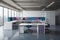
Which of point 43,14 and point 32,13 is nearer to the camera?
point 43,14

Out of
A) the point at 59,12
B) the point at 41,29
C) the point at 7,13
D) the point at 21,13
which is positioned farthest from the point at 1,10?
the point at 41,29

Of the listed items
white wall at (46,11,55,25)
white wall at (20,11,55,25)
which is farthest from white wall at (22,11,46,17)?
white wall at (46,11,55,25)

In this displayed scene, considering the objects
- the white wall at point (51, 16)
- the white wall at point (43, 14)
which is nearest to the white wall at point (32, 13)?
the white wall at point (43, 14)

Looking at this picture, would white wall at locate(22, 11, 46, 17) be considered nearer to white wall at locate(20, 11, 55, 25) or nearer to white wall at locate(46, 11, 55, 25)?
white wall at locate(20, 11, 55, 25)

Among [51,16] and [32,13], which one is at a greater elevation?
[32,13]

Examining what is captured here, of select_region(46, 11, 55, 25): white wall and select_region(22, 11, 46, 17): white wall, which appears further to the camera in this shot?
select_region(22, 11, 46, 17): white wall

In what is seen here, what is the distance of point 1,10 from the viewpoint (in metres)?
17.9

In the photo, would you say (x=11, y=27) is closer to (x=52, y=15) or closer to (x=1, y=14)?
(x=1, y=14)

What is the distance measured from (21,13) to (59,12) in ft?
22.5

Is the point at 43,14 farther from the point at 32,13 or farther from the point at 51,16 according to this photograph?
the point at 51,16

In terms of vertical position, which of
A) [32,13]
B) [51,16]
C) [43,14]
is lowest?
[51,16]

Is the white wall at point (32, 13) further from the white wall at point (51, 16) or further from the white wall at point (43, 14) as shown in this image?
the white wall at point (51, 16)

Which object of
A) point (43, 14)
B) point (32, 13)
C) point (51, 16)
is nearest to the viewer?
point (51, 16)

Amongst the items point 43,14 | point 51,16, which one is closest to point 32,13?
point 43,14
